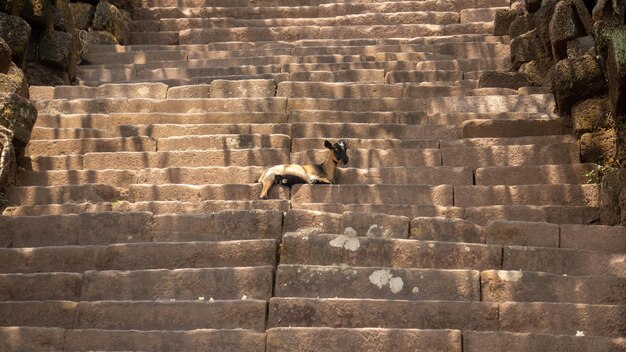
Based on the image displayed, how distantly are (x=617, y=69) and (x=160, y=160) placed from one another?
14.6ft

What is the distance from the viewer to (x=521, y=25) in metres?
14.2

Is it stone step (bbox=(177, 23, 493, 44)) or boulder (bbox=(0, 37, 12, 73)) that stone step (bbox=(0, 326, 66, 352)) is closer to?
boulder (bbox=(0, 37, 12, 73))

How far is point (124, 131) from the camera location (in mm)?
11539

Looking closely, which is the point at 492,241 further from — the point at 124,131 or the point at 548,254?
the point at 124,131

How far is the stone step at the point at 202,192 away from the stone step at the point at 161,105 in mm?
2456

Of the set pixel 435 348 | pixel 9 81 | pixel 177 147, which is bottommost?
pixel 435 348

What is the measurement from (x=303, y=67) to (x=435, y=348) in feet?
24.2

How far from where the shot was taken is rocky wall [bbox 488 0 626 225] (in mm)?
9242

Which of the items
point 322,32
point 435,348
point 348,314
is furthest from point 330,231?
point 322,32

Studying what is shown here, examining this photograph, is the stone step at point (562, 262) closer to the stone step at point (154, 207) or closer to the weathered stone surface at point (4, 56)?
the stone step at point (154, 207)

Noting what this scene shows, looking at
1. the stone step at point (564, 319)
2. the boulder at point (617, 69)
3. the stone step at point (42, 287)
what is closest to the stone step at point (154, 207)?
the stone step at point (42, 287)

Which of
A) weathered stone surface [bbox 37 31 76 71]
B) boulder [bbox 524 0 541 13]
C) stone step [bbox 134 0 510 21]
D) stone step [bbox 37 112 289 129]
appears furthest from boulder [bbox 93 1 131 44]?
boulder [bbox 524 0 541 13]

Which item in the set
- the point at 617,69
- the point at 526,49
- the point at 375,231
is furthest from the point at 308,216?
the point at 526,49

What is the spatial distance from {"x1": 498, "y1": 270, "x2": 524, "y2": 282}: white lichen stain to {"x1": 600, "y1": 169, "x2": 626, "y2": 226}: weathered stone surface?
1443 mm
